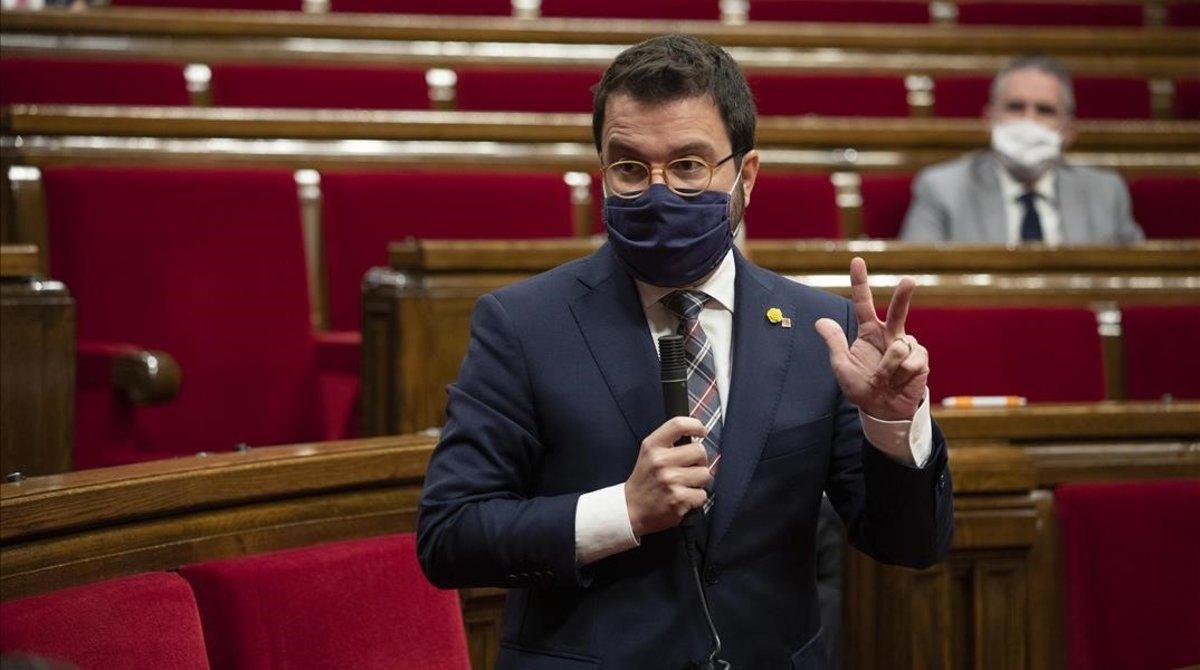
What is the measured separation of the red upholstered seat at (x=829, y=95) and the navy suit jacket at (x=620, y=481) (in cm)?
80

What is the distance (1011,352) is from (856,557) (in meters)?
0.25

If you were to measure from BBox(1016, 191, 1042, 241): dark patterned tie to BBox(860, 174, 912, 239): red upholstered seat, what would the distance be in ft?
0.25

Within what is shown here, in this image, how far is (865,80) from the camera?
1.25 metres

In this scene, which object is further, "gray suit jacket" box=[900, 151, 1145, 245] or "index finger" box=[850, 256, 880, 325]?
"gray suit jacket" box=[900, 151, 1145, 245]

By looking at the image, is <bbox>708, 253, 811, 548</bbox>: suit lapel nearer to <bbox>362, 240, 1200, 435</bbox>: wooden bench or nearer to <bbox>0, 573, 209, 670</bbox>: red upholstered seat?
<bbox>0, 573, 209, 670</bbox>: red upholstered seat

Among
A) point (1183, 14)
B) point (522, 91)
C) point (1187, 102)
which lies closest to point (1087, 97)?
point (1187, 102)

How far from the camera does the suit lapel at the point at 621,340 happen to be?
40cm

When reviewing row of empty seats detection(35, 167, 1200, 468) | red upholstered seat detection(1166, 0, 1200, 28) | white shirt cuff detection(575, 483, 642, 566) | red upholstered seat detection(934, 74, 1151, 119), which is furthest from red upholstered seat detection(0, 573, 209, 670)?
red upholstered seat detection(1166, 0, 1200, 28)

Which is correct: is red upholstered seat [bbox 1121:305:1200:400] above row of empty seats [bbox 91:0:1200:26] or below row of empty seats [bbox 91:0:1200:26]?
below

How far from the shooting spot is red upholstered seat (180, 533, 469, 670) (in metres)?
0.42

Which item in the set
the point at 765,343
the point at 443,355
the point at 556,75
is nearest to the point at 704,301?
the point at 765,343

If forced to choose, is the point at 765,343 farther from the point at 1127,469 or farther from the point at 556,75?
the point at 556,75

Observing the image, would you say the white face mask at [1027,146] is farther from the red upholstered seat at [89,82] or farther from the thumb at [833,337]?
the thumb at [833,337]

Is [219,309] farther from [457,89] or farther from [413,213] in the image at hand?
[457,89]
